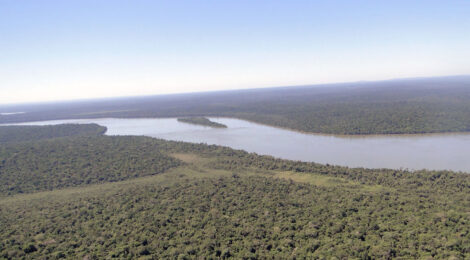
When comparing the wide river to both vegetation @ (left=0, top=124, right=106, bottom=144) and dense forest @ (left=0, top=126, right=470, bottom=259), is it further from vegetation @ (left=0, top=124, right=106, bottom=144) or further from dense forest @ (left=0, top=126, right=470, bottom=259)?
vegetation @ (left=0, top=124, right=106, bottom=144)

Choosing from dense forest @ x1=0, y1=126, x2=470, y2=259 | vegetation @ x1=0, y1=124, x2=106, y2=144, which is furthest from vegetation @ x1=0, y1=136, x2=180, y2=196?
vegetation @ x1=0, y1=124, x2=106, y2=144

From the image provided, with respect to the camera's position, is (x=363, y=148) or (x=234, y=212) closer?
(x=234, y=212)

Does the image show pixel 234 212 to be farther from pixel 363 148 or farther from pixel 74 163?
pixel 363 148

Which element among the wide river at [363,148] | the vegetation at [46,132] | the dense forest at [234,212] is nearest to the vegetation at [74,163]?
the dense forest at [234,212]

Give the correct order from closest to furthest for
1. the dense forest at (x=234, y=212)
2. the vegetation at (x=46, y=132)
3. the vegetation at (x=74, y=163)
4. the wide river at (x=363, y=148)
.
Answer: the dense forest at (x=234, y=212) → the vegetation at (x=74, y=163) → the wide river at (x=363, y=148) → the vegetation at (x=46, y=132)

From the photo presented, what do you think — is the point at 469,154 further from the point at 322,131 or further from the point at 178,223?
the point at 178,223

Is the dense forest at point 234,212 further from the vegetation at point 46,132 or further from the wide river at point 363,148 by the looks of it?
the vegetation at point 46,132

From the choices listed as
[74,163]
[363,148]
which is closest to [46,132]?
[74,163]

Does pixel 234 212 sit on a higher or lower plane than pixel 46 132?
lower

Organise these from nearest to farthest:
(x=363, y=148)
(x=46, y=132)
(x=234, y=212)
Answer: (x=234, y=212) → (x=363, y=148) → (x=46, y=132)
